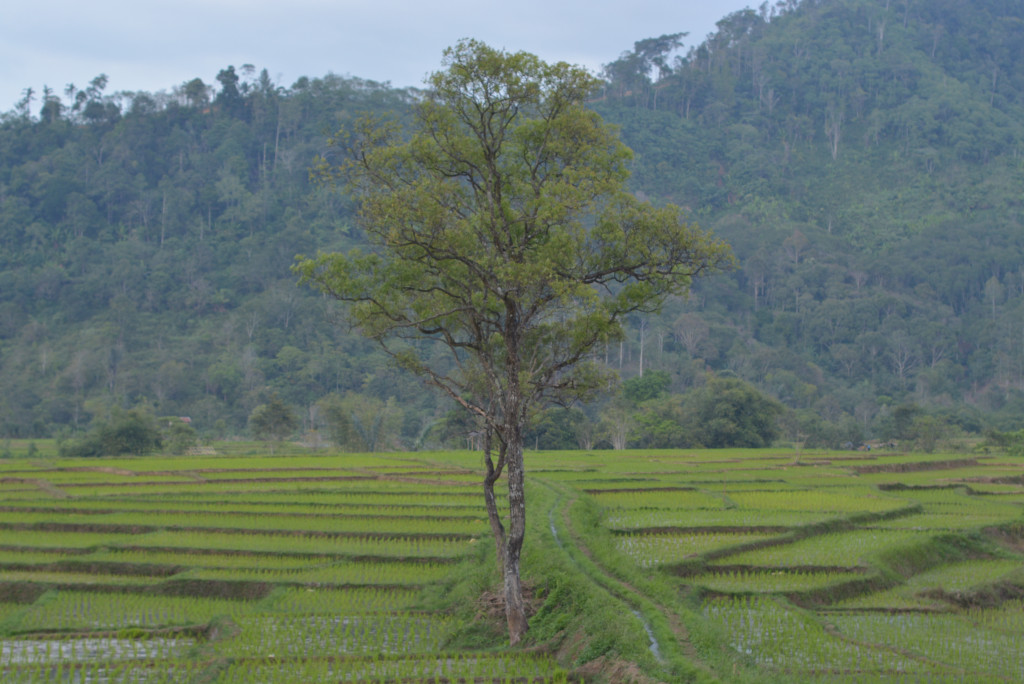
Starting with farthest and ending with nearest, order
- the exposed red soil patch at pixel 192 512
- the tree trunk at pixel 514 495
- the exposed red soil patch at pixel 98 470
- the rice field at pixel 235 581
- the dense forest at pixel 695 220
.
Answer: the dense forest at pixel 695 220
the exposed red soil patch at pixel 98 470
the exposed red soil patch at pixel 192 512
the tree trunk at pixel 514 495
the rice field at pixel 235 581

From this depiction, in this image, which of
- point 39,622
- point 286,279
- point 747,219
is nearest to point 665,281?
point 39,622

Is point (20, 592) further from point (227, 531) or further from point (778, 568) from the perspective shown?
point (778, 568)

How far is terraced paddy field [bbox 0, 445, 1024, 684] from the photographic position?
10.2 metres

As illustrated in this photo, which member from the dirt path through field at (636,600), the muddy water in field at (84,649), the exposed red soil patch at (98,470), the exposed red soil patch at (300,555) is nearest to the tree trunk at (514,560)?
the dirt path through field at (636,600)

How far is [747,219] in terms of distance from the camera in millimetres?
108750

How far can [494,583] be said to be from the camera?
1326 centimetres

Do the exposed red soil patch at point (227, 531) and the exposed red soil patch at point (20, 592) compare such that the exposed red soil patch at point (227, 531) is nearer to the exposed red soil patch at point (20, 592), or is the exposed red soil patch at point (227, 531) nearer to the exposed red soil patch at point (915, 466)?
the exposed red soil patch at point (20, 592)

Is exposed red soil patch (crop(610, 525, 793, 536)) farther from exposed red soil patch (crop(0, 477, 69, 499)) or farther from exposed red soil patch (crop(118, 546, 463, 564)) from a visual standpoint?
exposed red soil patch (crop(0, 477, 69, 499))

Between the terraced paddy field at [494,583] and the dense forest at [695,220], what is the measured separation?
22021 mm

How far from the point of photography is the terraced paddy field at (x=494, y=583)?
10.2m

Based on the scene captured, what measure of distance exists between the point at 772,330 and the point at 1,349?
7145 cm

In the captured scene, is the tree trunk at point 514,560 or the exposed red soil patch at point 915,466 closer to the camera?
the tree trunk at point 514,560

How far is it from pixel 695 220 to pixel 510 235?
82.7 metres

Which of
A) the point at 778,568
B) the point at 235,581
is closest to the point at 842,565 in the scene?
the point at 778,568
